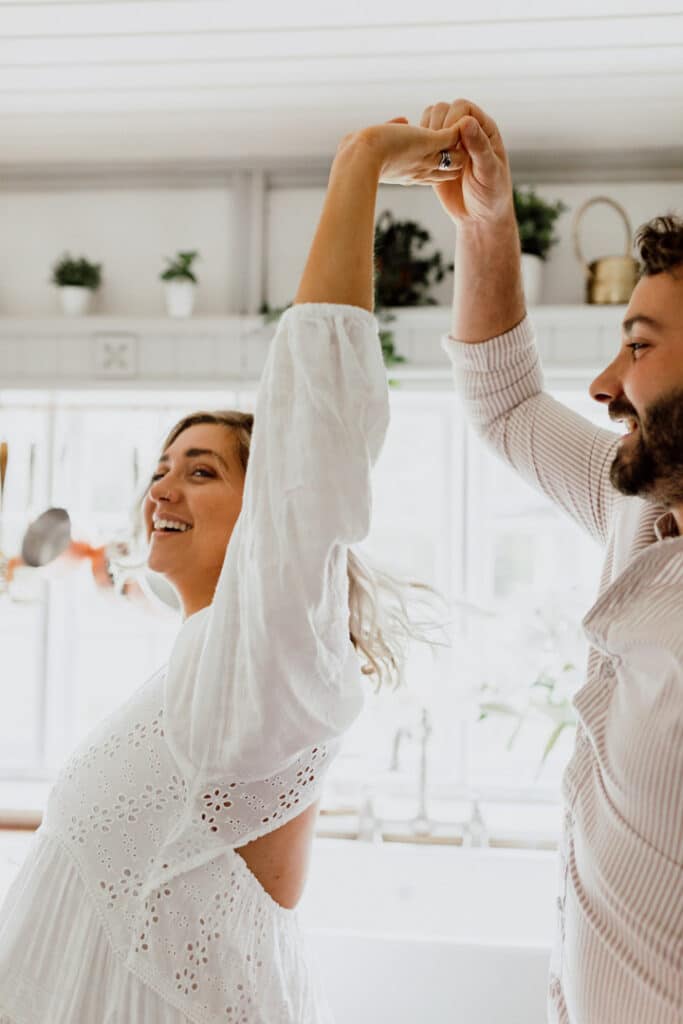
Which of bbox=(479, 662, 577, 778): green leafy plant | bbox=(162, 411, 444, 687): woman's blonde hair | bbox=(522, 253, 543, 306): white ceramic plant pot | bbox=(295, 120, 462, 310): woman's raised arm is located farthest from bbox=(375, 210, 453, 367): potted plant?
bbox=(295, 120, 462, 310): woman's raised arm

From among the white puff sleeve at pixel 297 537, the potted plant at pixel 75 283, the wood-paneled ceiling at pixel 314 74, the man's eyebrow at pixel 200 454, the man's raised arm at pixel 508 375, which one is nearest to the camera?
the white puff sleeve at pixel 297 537

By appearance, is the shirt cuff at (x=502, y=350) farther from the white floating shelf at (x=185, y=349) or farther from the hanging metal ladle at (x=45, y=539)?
the hanging metal ladle at (x=45, y=539)

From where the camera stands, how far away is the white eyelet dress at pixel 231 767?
636 millimetres

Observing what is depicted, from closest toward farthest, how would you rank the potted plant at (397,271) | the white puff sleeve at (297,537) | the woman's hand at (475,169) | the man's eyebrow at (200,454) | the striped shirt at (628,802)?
1. the white puff sleeve at (297,537)
2. the striped shirt at (628,802)
3. the woman's hand at (475,169)
4. the man's eyebrow at (200,454)
5. the potted plant at (397,271)

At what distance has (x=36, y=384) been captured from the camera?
104 inches

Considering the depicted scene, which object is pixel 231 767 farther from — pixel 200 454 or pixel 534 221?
pixel 534 221

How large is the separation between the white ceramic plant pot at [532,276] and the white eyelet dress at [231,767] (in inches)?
70.3

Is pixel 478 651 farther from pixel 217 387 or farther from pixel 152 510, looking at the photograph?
pixel 152 510

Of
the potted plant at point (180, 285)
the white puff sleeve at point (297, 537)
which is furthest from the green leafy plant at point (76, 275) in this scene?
the white puff sleeve at point (297, 537)

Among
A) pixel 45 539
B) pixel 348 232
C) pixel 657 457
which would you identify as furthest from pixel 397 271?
pixel 348 232

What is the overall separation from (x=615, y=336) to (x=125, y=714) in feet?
6.50

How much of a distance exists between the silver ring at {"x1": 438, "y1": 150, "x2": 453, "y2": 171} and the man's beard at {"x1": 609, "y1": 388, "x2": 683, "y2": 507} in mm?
299

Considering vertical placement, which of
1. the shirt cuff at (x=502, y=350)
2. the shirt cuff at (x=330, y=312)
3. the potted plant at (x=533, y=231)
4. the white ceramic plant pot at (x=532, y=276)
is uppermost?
the potted plant at (x=533, y=231)

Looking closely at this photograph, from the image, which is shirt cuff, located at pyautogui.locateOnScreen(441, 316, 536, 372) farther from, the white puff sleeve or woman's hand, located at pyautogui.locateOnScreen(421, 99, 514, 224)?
the white puff sleeve
